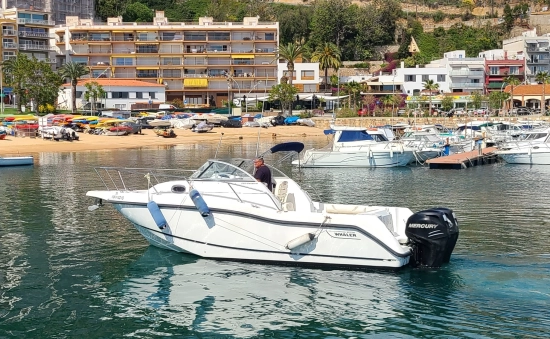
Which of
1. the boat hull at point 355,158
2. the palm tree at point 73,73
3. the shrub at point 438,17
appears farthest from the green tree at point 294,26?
the boat hull at point 355,158

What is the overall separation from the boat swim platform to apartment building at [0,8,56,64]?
82023mm

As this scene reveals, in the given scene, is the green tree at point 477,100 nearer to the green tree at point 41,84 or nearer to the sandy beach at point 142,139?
the sandy beach at point 142,139

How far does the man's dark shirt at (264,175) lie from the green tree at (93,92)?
89112 mm

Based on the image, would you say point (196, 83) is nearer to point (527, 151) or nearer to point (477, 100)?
point (477, 100)

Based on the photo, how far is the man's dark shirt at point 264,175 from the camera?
2291cm

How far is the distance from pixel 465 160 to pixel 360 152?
8026mm

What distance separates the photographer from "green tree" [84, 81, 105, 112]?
110 meters

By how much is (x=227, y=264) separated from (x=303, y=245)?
2481 mm

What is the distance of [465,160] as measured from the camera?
5528 centimetres

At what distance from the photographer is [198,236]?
71.8 ft

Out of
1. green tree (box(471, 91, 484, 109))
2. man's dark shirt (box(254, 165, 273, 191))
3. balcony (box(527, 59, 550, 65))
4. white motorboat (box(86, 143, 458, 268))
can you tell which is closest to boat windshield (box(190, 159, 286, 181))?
white motorboat (box(86, 143, 458, 268))

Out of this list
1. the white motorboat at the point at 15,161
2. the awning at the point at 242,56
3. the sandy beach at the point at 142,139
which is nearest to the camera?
the white motorboat at the point at 15,161

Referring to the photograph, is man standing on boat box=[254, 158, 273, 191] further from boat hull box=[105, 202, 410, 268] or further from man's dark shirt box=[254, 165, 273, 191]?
boat hull box=[105, 202, 410, 268]

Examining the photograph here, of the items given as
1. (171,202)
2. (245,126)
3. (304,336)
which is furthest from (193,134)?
(304,336)
